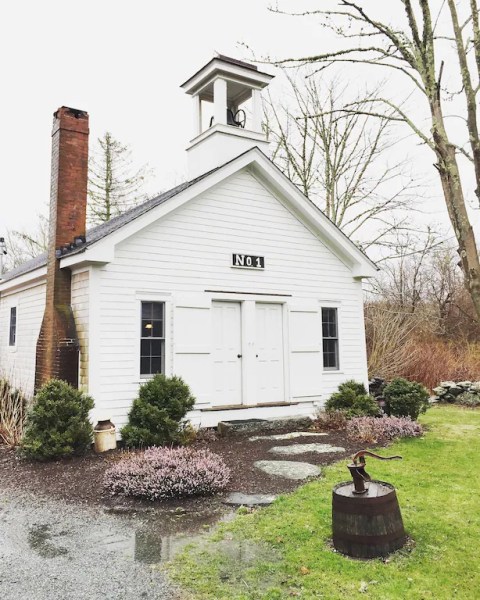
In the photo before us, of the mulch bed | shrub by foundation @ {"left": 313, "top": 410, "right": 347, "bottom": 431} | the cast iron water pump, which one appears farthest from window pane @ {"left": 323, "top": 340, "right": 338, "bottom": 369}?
the cast iron water pump

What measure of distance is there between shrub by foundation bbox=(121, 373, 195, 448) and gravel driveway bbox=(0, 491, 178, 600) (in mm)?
3026

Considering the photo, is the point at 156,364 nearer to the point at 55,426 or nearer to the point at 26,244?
the point at 55,426

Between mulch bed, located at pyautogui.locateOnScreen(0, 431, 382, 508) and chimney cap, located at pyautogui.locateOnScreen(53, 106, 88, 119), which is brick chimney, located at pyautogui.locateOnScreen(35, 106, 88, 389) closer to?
chimney cap, located at pyautogui.locateOnScreen(53, 106, 88, 119)

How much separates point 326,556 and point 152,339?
21.6ft

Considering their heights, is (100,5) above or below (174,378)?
above

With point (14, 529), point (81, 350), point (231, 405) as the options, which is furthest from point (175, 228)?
point (14, 529)

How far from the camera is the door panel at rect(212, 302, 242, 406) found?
36.0 ft

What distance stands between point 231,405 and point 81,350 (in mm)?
3443

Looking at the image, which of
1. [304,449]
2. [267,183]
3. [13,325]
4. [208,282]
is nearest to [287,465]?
[304,449]

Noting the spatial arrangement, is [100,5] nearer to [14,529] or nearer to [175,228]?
[175,228]

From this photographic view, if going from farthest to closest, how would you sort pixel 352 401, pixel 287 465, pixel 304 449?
pixel 352 401, pixel 304 449, pixel 287 465

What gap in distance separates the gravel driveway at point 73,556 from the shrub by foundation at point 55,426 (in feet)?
6.39

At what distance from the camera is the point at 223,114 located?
12.4 m

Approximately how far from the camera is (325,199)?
24359 mm
